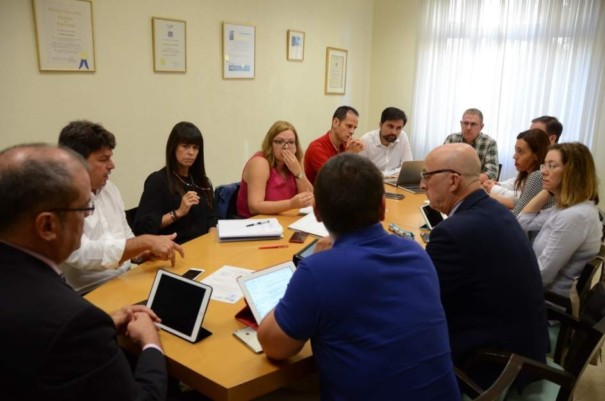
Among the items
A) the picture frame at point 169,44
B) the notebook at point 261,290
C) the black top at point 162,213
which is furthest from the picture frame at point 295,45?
the notebook at point 261,290

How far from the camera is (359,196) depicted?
1240 millimetres

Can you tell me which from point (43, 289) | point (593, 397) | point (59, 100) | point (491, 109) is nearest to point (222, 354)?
point (43, 289)

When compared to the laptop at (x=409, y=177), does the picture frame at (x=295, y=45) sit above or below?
above

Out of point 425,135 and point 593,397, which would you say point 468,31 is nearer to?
point 425,135

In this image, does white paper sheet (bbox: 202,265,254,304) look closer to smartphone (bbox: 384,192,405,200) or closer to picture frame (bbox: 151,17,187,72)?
smartphone (bbox: 384,192,405,200)

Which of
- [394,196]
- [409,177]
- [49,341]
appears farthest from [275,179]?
[49,341]

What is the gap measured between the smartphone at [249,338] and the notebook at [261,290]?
0.03 metres

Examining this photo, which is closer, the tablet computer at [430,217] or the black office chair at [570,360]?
the black office chair at [570,360]

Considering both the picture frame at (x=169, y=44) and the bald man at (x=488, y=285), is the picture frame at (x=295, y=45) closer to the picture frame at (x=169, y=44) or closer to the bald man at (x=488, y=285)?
the picture frame at (x=169, y=44)

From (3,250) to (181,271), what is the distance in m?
1.06

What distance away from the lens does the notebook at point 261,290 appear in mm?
1484

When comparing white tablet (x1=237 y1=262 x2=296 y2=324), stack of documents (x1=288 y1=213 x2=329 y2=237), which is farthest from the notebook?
stack of documents (x1=288 y1=213 x2=329 y2=237)

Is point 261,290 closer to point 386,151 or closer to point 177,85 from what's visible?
point 177,85

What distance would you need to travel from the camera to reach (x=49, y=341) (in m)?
0.89
